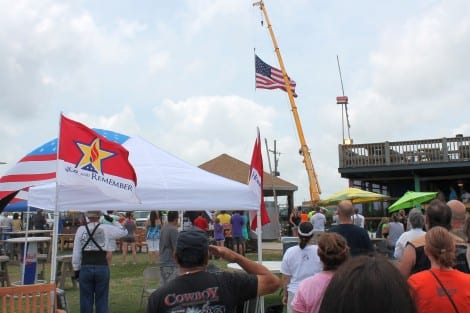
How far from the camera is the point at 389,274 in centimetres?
153

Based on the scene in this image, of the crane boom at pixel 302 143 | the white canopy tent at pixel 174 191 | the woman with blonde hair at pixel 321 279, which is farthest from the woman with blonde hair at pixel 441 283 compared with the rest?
the crane boom at pixel 302 143

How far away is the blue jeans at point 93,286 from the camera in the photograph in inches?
274

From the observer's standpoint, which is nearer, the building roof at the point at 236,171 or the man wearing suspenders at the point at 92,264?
the man wearing suspenders at the point at 92,264

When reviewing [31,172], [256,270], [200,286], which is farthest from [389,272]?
[31,172]

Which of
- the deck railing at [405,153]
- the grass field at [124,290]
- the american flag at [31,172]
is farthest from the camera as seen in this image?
the deck railing at [405,153]

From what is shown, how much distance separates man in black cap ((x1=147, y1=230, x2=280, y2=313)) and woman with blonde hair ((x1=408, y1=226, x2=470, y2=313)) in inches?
34.2

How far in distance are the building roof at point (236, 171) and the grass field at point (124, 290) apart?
376 inches

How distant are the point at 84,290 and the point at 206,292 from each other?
463 cm

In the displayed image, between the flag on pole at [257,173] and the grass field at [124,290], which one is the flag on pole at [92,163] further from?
the grass field at [124,290]

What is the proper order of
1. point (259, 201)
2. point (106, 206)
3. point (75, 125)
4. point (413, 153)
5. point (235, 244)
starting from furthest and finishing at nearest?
point (413, 153) → point (235, 244) → point (259, 201) → point (106, 206) → point (75, 125)

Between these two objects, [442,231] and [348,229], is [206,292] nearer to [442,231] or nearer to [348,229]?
[442,231]

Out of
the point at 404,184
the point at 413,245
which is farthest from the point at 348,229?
the point at 404,184

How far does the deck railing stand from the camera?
22734mm

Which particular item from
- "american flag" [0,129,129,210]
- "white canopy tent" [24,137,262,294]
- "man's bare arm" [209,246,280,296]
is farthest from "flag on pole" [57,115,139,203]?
"man's bare arm" [209,246,280,296]
